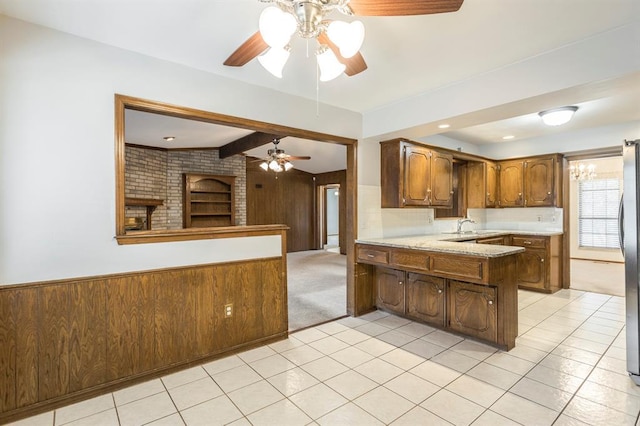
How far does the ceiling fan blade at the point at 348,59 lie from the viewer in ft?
5.45

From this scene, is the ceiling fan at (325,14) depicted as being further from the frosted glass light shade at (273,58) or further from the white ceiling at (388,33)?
the white ceiling at (388,33)

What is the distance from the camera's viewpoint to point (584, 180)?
7.69 m

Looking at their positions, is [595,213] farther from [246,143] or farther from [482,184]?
[246,143]

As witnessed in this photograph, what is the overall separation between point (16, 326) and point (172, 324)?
949 mm

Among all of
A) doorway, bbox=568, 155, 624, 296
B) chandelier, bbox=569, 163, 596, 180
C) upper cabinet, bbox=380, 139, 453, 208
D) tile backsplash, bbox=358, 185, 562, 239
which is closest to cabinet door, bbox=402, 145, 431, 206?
upper cabinet, bbox=380, 139, 453, 208

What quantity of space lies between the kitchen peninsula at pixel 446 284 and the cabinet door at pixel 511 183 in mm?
2125

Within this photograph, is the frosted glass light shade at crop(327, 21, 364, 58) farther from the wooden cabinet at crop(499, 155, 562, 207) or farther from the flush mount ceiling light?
the wooden cabinet at crop(499, 155, 562, 207)

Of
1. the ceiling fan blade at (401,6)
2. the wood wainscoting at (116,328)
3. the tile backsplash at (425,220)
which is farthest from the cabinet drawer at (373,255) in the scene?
the ceiling fan blade at (401,6)

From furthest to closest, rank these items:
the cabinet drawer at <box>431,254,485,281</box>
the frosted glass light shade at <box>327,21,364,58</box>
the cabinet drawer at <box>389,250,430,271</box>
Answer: the cabinet drawer at <box>389,250,430,271</box>
the cabinet drawer at <box>431,254,485,281</box>
the frosted glass light shade at <box>327,21,364,58</box>

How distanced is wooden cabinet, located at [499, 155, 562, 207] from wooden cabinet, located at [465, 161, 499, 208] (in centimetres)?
13

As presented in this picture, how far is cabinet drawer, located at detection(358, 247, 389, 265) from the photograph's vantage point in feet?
11.9

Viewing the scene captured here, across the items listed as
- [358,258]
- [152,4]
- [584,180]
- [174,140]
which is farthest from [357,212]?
[584,180]

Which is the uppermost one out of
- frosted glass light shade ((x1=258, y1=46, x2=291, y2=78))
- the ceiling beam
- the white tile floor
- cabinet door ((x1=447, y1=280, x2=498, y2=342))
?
the ceiling beam

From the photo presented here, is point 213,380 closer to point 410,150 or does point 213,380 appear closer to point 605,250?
point 410,150
